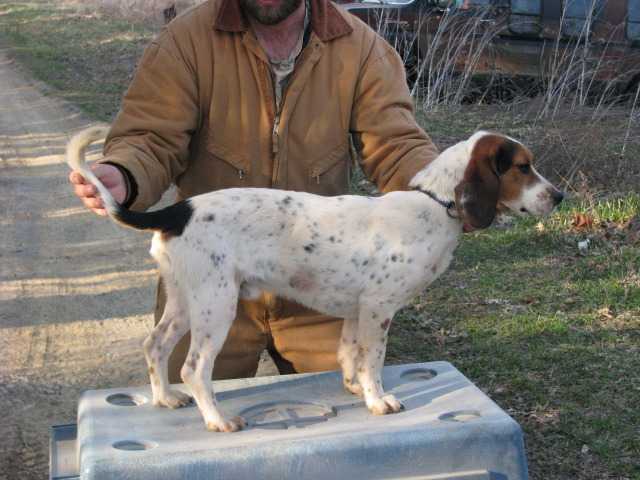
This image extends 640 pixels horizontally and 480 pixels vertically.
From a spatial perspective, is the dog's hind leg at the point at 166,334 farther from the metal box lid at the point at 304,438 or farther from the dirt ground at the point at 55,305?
the dirt ground at the point at 55,305

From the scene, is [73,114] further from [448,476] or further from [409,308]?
[448,476]

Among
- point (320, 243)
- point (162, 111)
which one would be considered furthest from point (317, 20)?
point (320, 243)

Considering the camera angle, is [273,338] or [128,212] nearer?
[128,212]

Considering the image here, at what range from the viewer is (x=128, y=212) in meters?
3.16

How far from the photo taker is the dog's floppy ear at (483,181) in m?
3.24

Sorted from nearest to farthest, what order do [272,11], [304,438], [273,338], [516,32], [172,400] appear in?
[304,438]
[172,400]
[272,11]
[273,338]
[516,32]

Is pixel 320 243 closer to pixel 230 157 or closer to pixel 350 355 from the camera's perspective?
pixel 350 355

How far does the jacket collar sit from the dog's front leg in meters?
1.29

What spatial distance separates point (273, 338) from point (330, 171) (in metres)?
0.76

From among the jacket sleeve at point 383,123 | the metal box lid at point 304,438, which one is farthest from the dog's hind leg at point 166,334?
the jacket sleeve at point 383,123

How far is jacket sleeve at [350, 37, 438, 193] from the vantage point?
404 cm

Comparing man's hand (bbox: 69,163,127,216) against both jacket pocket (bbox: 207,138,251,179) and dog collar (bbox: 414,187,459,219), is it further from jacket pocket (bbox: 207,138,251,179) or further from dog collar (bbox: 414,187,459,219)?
dog collar (bbox: 414,187,459,219)

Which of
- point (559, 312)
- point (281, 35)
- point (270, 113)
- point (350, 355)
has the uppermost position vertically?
point (281, 35)

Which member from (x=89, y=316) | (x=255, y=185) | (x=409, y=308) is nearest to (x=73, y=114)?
(x=89, y=316)
